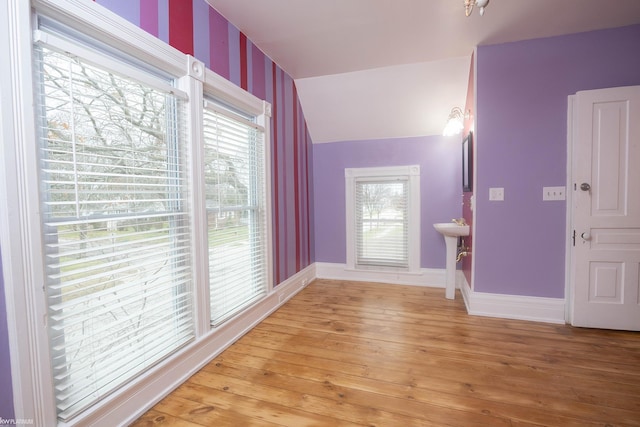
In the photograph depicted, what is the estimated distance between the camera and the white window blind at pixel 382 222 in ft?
13.1

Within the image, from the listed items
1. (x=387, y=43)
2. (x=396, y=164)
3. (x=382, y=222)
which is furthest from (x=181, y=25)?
(x=382, y=222)

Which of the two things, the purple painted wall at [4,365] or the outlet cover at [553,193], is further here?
the outlet cover at [553,193]

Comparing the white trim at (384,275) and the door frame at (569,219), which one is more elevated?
the door frame at (569,219)

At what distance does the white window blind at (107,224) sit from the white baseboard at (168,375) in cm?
6

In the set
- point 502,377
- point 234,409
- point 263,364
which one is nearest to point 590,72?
point 502,377

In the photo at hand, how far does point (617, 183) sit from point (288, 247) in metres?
3.16

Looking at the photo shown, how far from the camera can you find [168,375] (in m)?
1.78

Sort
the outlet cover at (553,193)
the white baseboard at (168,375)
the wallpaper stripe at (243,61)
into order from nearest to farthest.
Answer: the white baseboard at (168,375) < the wallpaper stripe at (243,61) < the outlet cover at (553,193)

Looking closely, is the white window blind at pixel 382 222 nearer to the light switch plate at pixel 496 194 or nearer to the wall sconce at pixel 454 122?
the wall sconce at pixel 454 122

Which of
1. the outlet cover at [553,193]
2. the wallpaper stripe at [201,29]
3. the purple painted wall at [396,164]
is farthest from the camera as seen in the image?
the purple painted wall at [396,164]

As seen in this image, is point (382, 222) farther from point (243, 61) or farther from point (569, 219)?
point (243, 61)

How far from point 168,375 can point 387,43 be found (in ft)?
10.5

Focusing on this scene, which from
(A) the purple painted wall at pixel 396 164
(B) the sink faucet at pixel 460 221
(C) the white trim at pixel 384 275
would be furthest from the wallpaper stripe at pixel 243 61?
(B) the sink faucet at pixel 460 221

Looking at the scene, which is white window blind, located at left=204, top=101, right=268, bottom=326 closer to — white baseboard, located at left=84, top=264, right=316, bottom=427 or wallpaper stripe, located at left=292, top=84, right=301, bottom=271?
white baseboard, located at left=84, top=264, right=316, bottom=427
